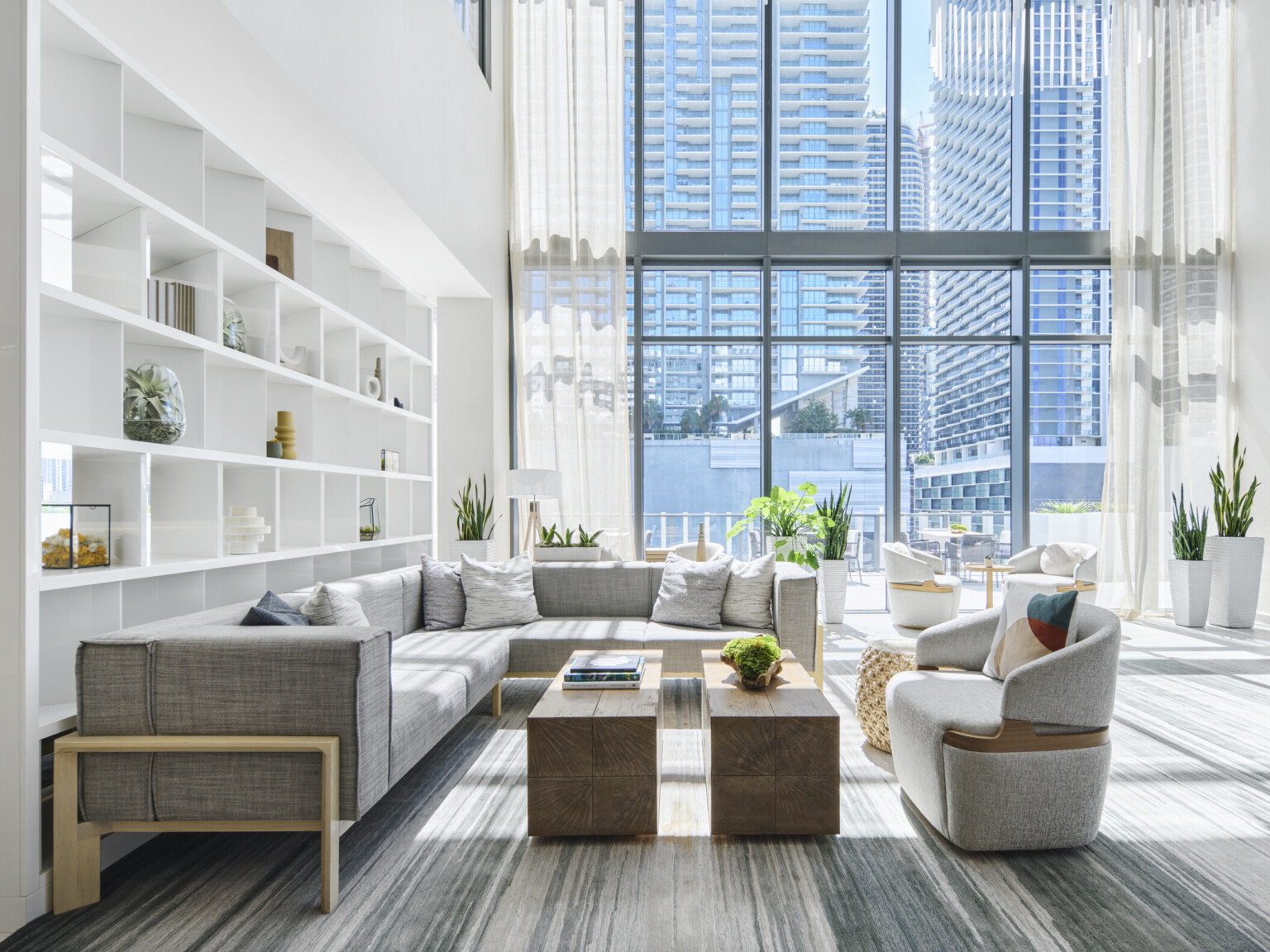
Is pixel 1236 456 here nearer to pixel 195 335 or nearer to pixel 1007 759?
pixel 1007 759

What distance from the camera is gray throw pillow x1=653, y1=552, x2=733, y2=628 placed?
4.29m

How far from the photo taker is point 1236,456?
260 inches

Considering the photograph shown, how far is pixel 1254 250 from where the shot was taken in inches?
264

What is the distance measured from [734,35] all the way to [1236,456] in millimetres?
5882

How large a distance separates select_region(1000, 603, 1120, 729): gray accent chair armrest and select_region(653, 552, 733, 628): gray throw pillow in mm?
2065

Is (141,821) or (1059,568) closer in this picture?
(141,821)

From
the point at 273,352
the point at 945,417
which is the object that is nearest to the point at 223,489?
the point at 273,352

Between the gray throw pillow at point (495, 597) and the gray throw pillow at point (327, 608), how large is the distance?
1.31 m

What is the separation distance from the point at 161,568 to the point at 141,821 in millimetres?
918

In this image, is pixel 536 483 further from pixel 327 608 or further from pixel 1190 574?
pixel 1190 574

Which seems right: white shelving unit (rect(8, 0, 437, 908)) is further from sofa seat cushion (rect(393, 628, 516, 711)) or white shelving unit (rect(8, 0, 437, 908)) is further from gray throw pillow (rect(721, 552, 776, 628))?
gray throw pillow (rect(721, 552, 776, 628))

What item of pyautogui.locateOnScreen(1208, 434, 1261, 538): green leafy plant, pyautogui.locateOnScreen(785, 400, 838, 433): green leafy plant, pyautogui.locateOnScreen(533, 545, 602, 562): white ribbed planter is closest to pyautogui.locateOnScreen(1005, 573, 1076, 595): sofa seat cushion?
pyautogui.locateOnScreen(1208, 434, 1261, 538): green leafy plant

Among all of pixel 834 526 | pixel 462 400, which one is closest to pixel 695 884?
pixel 834 526

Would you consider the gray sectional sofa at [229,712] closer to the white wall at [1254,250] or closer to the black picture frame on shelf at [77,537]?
the black picture frame on shelf at [77,537]
